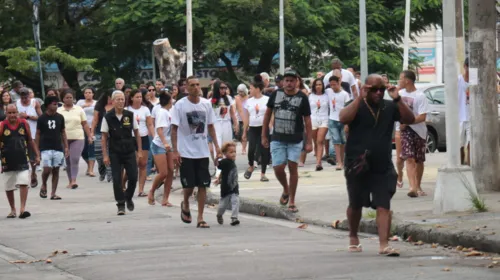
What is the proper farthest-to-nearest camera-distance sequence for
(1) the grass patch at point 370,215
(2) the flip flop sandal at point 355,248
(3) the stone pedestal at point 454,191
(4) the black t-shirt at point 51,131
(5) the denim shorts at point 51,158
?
(4) the black t-shirt at point 51,131
(5) the denim shorts at point 51,158
(1) the grass patch at point 370,215
(3) the stone pedestal at point 454,191
(2) the flip flop sandal at point 355,248

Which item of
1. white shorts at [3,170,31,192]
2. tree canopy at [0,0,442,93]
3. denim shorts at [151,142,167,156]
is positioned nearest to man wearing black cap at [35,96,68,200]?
denim shorts at [151,142,167,156]

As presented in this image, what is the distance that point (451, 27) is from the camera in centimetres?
1312

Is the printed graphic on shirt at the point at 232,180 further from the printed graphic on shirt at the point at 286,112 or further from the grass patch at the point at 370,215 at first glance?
the grass patch at the point at 370,215

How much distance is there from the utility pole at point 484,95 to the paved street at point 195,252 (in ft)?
8.61

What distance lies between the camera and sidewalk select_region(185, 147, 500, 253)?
11.5m

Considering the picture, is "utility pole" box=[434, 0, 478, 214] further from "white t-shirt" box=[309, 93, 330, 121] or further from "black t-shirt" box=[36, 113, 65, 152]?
"white t-shirt" box=[309, 93, 330, 121]

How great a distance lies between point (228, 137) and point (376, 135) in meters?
10.8

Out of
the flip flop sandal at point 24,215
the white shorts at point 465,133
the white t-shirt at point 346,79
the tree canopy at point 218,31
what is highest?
the tree canopy at point 218,31

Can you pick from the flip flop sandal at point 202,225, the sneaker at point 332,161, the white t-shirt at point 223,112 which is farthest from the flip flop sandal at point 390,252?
the sneaker at point 332,161

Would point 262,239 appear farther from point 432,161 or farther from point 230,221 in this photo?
point 432,161

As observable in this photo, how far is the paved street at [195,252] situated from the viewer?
9.70 meters

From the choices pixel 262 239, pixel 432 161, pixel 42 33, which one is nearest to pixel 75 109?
pixel 432 161

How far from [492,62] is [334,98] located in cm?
735

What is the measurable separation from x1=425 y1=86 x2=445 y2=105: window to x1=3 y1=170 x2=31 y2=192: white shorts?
1141 centimetres
